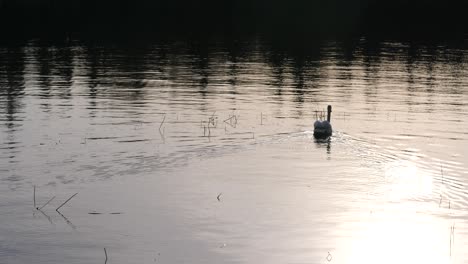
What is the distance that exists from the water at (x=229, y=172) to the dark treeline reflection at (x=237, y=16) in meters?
67.3

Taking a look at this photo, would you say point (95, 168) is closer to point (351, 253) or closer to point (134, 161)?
point (134, 161)

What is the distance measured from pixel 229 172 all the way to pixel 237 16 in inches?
5042

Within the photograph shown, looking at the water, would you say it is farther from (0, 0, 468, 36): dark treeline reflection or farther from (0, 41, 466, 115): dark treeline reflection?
(0, 0, 468, 36): dark treeline reflection

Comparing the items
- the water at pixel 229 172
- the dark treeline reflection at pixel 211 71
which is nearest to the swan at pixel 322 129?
the water at pixel 229 172

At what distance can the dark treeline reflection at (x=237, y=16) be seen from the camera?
126 metres

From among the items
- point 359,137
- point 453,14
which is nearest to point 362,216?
point 359,137

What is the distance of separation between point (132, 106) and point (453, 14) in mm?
124186

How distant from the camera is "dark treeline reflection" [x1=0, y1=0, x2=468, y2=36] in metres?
126

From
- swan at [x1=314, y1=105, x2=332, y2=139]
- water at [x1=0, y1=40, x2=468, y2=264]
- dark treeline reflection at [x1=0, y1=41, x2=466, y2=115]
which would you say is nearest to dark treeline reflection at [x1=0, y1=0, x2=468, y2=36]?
dark treeline reflection at [x1=0, y1=41, x2=466, y2=115]

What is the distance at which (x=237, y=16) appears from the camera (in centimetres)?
15488

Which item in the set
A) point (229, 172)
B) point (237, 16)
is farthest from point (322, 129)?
point (237, 16)

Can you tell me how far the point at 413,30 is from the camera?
130 meters

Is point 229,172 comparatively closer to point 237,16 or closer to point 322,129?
point 322,129

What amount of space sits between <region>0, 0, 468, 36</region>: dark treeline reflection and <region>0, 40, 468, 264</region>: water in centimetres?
6730
